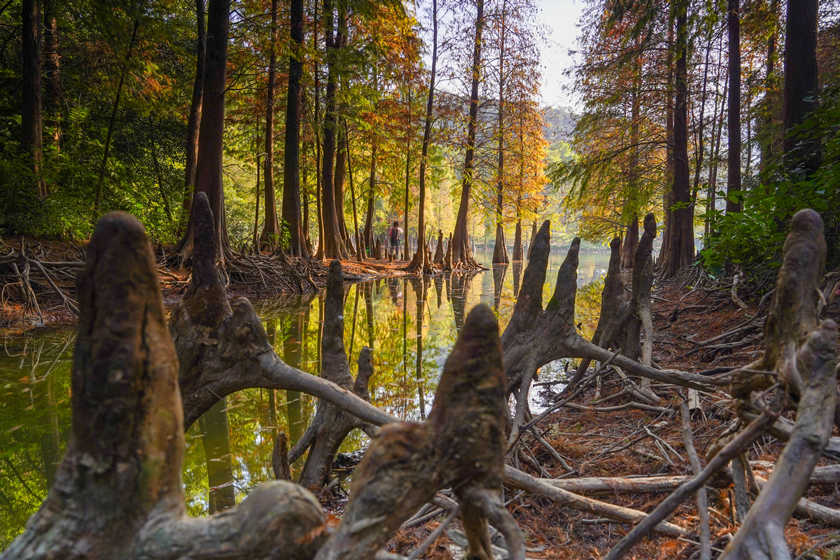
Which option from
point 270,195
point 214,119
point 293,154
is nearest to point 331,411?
point 214,119

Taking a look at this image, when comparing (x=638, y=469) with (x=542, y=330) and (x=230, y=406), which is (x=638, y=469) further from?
(x=230, y=406)

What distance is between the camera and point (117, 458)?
113 centimetres

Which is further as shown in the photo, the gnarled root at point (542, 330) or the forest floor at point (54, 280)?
the forest floor at point (54, 280)

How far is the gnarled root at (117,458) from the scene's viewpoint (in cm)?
111

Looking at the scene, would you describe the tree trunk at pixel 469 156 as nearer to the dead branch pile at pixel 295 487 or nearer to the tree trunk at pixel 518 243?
the tree trunk at pixel 518 243

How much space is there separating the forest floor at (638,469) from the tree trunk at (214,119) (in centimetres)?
830

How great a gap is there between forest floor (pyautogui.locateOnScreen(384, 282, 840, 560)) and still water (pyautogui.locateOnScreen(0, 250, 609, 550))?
138cm

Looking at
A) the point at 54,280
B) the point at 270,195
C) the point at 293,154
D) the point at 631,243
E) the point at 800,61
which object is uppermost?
the point at 293,154

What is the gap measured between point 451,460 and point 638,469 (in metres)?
2.11

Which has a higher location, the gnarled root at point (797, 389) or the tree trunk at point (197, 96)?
the tree trunk at point (197, 96)

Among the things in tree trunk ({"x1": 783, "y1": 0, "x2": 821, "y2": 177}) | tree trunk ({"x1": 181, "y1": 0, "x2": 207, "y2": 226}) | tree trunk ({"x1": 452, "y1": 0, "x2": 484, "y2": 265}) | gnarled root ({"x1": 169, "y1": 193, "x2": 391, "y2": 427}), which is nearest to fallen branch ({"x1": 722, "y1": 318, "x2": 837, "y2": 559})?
gnarled root ({"x1": 169, "y1": 193, "x2": 391, "y2": 427})

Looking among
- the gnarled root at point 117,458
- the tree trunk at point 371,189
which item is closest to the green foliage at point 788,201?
the gnarled root at point 117,458

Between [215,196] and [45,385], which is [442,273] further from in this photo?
[45,385]

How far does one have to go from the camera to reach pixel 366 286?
50.0 ft
